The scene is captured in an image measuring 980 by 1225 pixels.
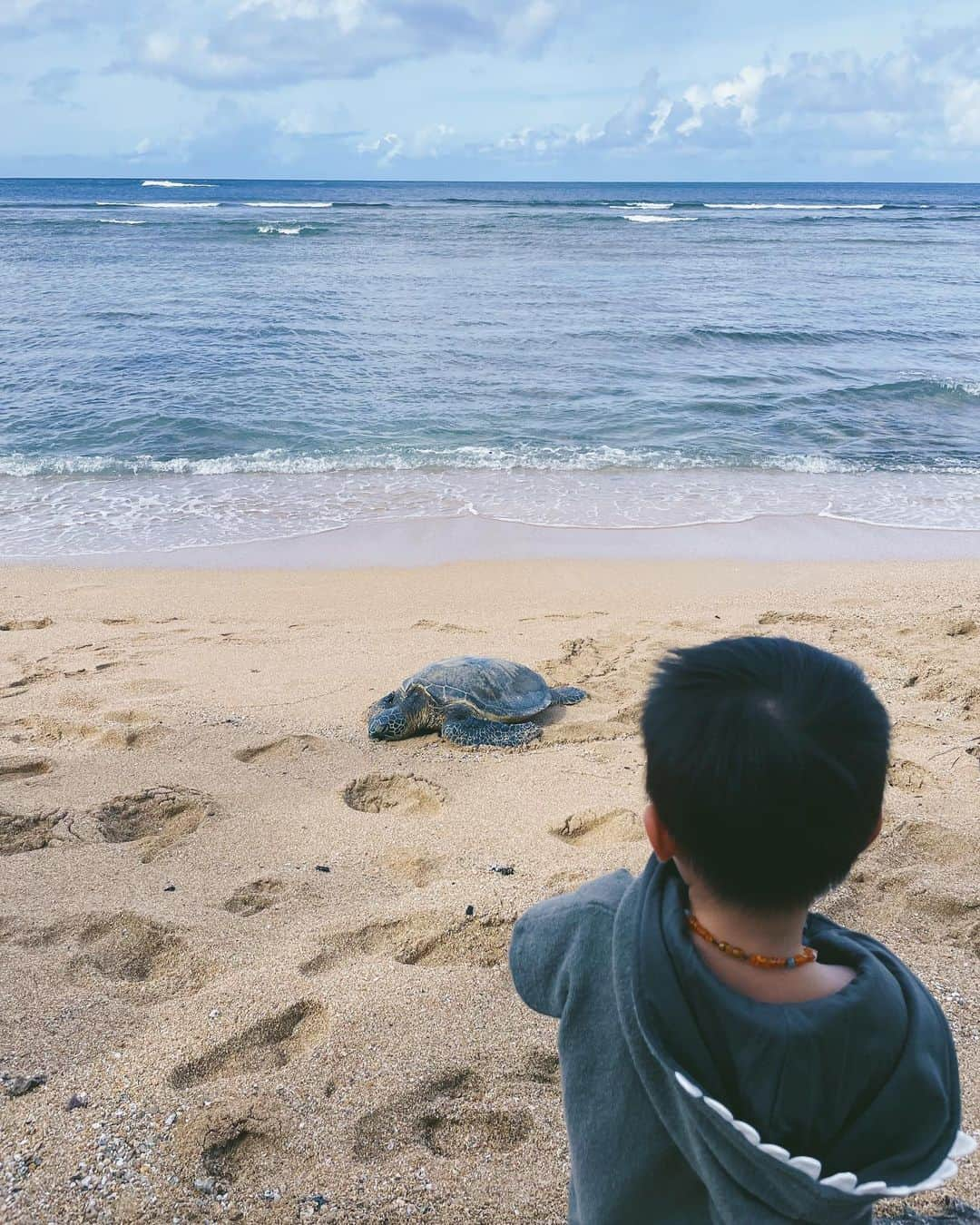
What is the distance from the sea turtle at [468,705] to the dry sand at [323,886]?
142 mm

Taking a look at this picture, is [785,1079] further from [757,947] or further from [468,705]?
[468,705]

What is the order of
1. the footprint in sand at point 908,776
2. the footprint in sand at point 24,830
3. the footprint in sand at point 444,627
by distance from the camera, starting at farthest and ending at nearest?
1. the footprint in sand at point 444,627
2. the footprint in sand at point 908,776
3. the footprint in sand at point 24,830

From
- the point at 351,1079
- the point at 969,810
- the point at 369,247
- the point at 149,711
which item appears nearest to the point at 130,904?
the point at 351,1079

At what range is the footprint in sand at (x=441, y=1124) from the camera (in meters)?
2.31

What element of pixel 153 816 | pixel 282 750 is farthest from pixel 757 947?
pixel 282 750

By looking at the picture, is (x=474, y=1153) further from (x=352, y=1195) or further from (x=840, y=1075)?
(x=840, y=1075)

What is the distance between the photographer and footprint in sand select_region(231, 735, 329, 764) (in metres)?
4.62

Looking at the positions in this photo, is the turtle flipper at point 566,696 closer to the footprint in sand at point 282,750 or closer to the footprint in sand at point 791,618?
the footprint in sand at point 282,750

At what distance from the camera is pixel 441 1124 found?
2.39m

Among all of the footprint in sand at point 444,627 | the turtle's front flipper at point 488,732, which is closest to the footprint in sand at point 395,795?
the turtle's front flipper at point 488,732

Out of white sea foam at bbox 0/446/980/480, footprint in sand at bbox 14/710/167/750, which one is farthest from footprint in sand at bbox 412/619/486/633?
white sea foam at bbox 0/446/980/480

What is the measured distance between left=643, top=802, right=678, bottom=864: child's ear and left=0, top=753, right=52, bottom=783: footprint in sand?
12.5 ft

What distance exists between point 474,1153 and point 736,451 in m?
10.6

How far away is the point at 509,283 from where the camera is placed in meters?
25.1
